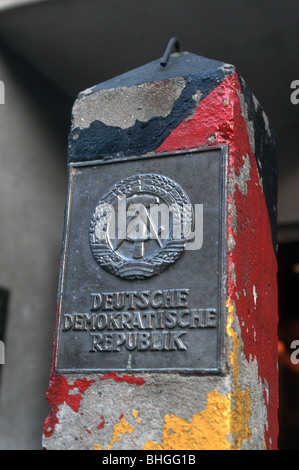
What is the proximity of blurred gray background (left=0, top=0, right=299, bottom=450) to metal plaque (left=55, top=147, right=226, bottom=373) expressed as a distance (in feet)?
6.00

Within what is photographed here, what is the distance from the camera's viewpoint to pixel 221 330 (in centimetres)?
180

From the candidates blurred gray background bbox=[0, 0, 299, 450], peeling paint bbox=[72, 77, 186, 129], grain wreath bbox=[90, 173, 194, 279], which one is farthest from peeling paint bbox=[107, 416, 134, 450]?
blurred gray background bbox=[0, 0, 299, 450]

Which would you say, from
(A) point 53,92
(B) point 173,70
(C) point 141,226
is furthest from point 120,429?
(A) point 53,92

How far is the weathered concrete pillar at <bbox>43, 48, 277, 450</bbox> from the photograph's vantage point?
180cm

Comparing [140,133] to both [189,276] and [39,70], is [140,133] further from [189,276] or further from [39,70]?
[39,70]

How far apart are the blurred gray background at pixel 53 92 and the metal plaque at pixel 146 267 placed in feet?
6.00

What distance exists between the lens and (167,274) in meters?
1.93

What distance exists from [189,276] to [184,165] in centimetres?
38

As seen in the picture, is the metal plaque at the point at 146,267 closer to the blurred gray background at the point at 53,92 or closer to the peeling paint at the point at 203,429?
the peeling paint at the point at 203,429

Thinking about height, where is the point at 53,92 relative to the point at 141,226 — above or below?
above

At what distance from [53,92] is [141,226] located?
2688 millimetres

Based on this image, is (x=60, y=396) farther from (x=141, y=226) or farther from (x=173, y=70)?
(x=173, y=70)

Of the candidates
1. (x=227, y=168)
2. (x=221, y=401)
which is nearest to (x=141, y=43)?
(x=227, y=168)

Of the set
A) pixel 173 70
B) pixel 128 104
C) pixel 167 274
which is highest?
pixel 173 70
